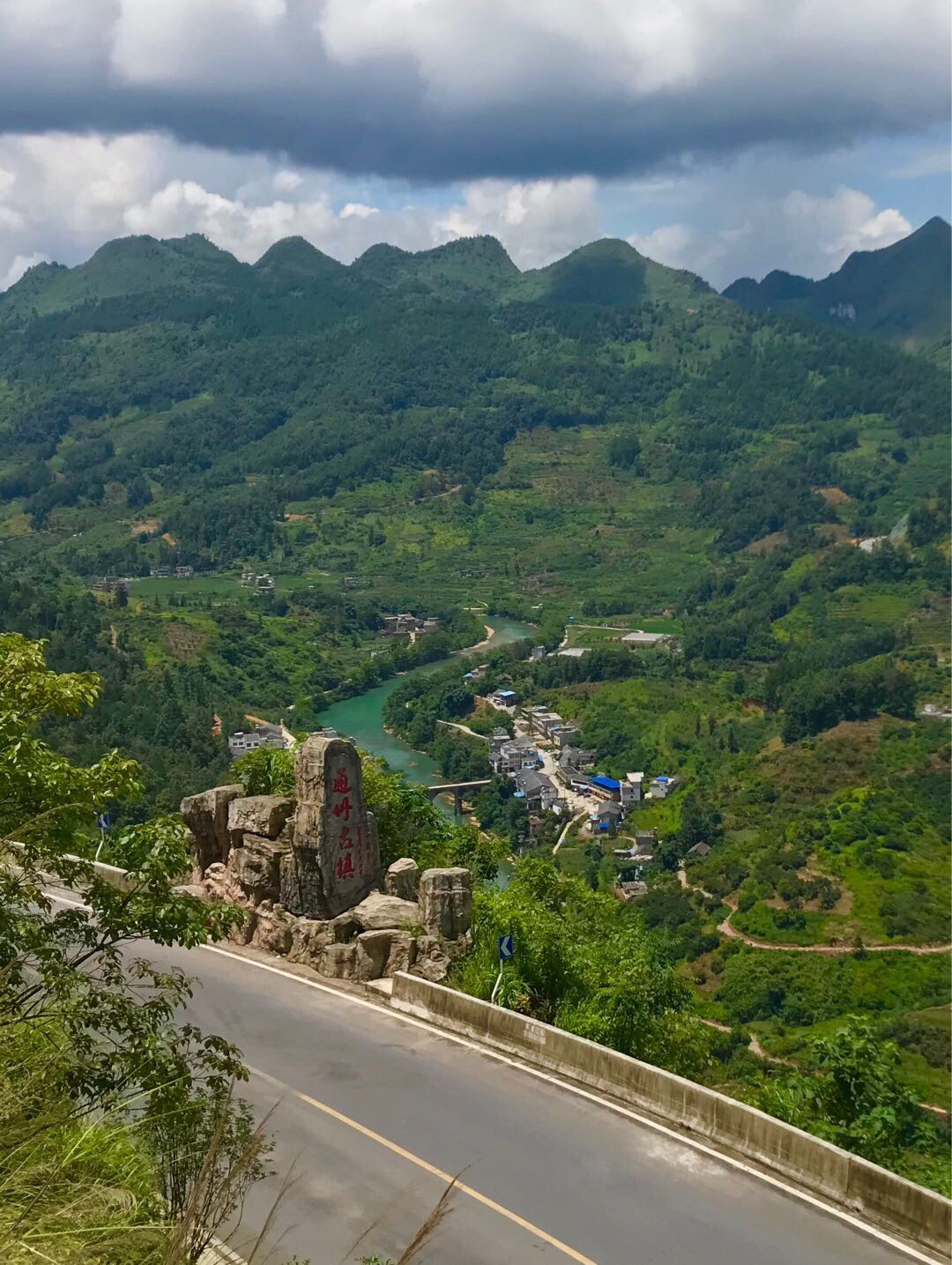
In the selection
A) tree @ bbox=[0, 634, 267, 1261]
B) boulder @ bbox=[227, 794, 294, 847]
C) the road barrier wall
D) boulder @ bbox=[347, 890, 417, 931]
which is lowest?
the road barrier wall

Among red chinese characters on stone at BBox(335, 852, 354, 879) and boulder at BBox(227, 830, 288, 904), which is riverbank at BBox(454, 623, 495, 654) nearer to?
boulder at BBox(227, 830, 288, 904)

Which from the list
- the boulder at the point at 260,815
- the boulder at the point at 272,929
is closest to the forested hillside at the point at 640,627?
the boulder at the point at 272,929

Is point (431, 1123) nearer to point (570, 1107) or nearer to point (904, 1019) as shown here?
point (570, 1107)

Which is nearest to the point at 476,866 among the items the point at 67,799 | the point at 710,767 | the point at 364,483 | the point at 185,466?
the point at 67,799

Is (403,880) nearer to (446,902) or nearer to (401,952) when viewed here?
(401,952)

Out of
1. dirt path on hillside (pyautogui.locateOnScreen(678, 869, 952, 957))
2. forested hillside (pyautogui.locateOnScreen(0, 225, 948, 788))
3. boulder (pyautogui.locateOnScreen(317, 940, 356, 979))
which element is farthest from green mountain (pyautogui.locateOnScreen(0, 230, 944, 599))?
boulder (pyautogui.locateOnScreen(317, 940, 356, 979))

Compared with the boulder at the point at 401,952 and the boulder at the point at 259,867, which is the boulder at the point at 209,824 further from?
the boulder at the point at 401,952
